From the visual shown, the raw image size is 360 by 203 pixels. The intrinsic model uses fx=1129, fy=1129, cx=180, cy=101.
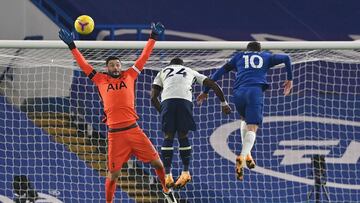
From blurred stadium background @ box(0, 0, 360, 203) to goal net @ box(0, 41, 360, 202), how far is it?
0.02m

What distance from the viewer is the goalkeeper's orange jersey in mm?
13055

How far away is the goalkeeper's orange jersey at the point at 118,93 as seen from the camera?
13055 millimetres

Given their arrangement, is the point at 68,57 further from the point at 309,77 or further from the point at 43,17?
the point at 309,77

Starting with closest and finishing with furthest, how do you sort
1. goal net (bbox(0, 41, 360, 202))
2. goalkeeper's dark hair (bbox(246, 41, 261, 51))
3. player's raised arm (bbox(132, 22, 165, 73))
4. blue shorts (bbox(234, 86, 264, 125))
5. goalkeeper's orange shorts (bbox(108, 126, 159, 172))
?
goalkeeper's orange shorts (bbox(108, 126, 159, 172)) → player's raised arm (bbox(132, 22, 165, 73)) → blue shorts (bbox(234, 86, 264, 125)) → goalkeeper's dark hair (bbox(246, 41, 261, 51)) → goal net (bbox(0, 41, 360, 202))

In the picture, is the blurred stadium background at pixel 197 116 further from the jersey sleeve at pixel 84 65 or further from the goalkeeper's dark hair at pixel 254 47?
the jersey sleeve at pixel 84 65

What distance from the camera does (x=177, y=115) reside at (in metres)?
13.5

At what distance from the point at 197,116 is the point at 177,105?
5.12 metres

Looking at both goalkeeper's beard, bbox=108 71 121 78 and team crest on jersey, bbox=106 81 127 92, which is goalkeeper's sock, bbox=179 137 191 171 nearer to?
team crest on jersey, bbox=106 81 127 92

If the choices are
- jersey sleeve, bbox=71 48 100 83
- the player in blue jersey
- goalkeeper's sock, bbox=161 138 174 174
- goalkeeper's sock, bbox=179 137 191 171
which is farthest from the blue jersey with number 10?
jersey sleeve, bbox=71 48 100 83

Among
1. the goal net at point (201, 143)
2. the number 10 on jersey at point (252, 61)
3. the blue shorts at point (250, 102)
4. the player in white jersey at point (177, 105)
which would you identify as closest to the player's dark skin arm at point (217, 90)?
the player in white jersey at point (177, 105)

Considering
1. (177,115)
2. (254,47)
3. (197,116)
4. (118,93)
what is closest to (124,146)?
(118,93)

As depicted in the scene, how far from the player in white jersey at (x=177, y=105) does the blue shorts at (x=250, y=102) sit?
0.17 m

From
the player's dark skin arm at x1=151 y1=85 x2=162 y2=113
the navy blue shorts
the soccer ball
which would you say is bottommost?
the navy blue shorts

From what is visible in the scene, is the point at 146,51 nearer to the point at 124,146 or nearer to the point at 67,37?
the point at 67,37
